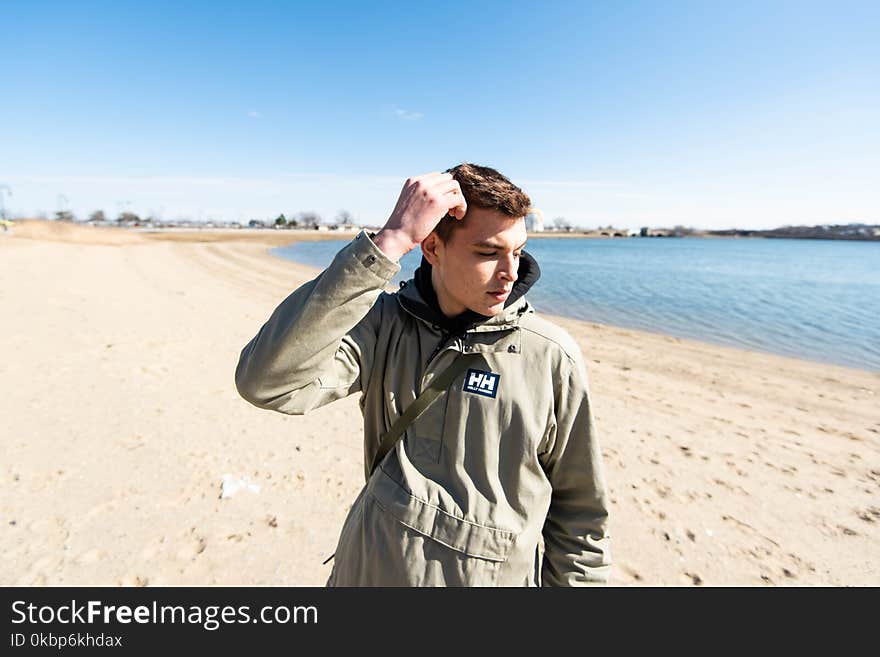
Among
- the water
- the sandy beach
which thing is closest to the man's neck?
the sandy beach

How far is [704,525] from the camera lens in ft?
14.3

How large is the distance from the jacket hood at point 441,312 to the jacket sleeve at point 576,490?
0.99ft

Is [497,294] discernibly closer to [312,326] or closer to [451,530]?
[312,326]

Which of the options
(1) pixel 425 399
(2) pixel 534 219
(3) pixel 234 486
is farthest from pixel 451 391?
(3) pixel 234 486

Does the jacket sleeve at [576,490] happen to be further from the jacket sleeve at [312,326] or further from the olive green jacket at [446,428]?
the jacket sleeve at [312,326]

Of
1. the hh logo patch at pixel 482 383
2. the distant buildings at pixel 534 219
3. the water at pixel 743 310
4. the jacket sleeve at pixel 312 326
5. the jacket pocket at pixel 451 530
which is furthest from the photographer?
the water at pixel 743 310

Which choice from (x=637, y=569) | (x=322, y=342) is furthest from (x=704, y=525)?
(x=322, y=342)

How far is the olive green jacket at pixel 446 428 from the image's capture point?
1391mm

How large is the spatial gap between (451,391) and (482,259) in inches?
19.8

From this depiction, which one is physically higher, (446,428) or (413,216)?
(413,216)

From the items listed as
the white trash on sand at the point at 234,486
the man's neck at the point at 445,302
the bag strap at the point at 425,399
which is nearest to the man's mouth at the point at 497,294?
the man's neck at the point at 445,302

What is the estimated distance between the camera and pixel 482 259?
5.21 feet
